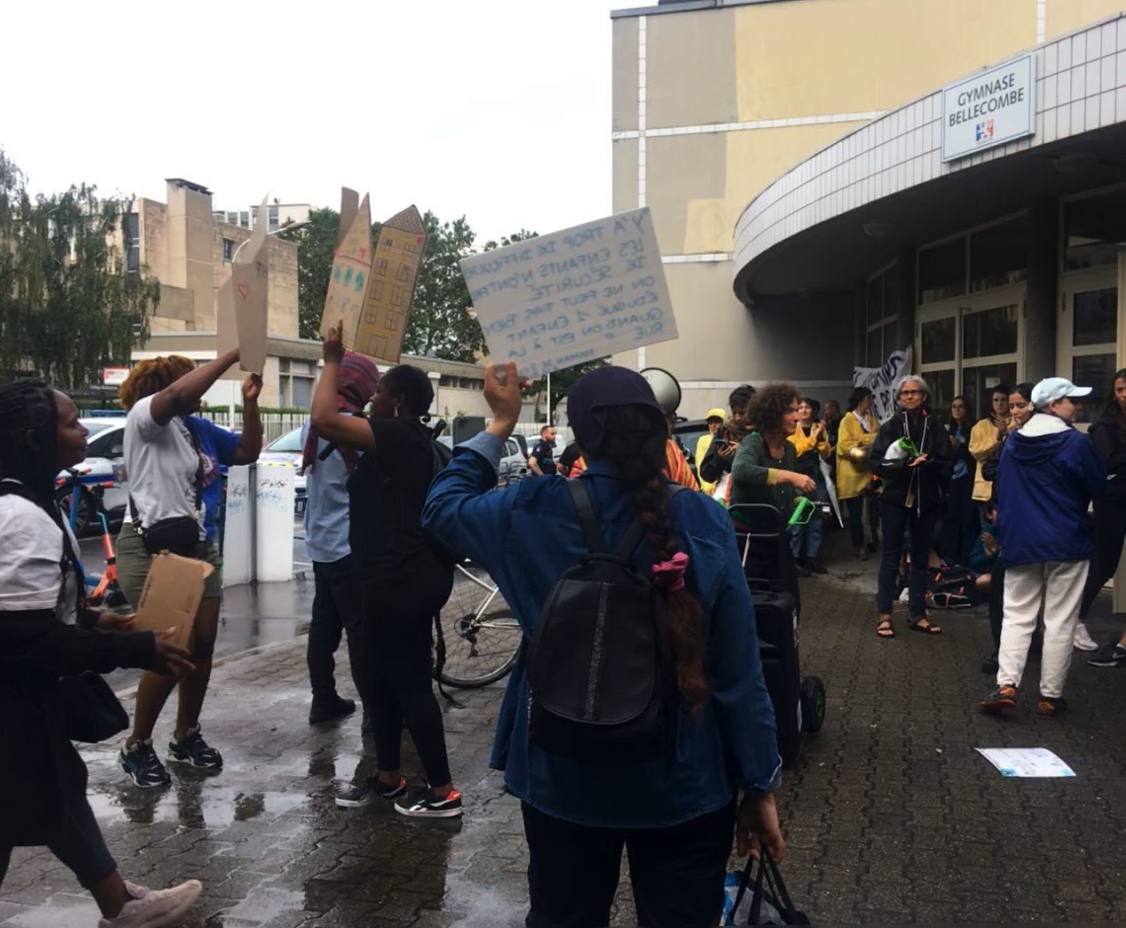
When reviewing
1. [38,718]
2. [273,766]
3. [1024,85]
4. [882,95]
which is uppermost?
[882,95]

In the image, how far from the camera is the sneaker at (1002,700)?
6148mm

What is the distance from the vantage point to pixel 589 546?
2.38 m

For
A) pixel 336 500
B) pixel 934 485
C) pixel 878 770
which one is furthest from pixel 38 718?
pixel 934 485

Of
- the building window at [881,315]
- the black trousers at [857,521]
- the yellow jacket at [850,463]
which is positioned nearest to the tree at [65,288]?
the building window at [881,315]

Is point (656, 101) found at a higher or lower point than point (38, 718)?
higher

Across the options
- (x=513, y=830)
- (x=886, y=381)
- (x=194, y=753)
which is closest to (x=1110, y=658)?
(x=513, y=830)

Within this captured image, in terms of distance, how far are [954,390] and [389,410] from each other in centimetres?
1000

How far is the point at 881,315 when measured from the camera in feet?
52.7

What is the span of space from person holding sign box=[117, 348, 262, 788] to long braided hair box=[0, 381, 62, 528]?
1563 millimetres

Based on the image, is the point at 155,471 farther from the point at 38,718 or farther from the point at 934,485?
the point at 934,485

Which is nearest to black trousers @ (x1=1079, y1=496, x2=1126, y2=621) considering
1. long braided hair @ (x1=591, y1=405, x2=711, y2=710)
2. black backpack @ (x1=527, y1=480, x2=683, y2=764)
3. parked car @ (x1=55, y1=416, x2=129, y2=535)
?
long braided hair @ (x1=591, y1=405, x2=711, y2=710)

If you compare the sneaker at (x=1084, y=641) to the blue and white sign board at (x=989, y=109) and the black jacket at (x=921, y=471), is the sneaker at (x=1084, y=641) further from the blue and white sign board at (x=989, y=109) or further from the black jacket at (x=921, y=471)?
the blue and white sign board at (x=989, y=109)

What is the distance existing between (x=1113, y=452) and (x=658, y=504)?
6.10 metres

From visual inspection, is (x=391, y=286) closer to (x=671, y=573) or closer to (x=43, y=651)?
(x=43, y=651)
